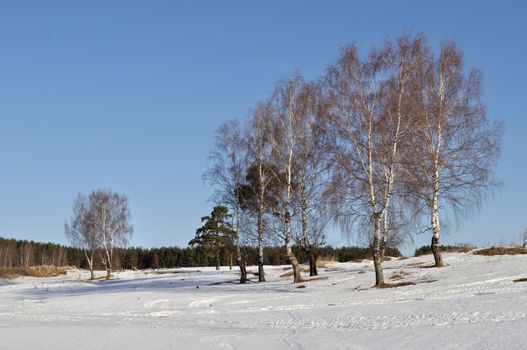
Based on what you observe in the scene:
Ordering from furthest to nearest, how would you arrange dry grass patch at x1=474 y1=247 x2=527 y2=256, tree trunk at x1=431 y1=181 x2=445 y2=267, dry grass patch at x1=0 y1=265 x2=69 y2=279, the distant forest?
the distant forest < dry grass patch at x1=0 y1=265 x2=69 y2=279 < dry grass patch at x1=474 y1=247 x2=527 y2=256 < tree trunk at x1=431 y1=181 x2=445 y2=267

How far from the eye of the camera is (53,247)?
12669cm

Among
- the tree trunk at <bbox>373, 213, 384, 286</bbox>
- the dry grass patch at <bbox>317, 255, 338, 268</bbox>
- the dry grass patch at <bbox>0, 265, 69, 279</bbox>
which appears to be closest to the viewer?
the tree trunk at <bbox>373, 213, 384, 286</bbox>

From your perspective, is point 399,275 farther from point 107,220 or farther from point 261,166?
point 107,220

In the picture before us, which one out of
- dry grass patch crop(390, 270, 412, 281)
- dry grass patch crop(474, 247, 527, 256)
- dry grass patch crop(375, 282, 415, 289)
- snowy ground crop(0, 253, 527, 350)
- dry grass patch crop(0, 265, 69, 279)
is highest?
dry grass patch crop(474, 247, 527, 256)

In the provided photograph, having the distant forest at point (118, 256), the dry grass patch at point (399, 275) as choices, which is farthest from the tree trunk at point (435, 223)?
the distant forest at point (118, 256)

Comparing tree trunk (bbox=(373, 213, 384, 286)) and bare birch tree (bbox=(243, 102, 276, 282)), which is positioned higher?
bare birch tree (bbox=(243, 102, 276, 282))

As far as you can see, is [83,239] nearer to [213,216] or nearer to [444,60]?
[213,216]

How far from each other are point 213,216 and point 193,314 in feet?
106

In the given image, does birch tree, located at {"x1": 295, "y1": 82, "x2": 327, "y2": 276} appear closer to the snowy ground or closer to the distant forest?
the snowy ground

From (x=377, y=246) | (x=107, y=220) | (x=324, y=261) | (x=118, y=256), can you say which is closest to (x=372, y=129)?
(x=377, y=246)

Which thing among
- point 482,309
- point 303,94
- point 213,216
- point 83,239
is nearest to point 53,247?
point 83,239

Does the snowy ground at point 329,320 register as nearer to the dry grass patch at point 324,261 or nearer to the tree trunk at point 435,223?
the tree trunk at point 435,223

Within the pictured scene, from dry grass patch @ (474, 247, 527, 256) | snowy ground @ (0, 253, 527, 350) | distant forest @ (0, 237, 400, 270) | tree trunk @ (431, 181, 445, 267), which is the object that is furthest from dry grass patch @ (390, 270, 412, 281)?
distant forest @ (0, 237, 400, 270)

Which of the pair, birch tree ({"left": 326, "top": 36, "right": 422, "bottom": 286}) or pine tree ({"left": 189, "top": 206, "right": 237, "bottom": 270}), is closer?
birch tree ({"left": 326, "top": 36, "right": 422, "bottom": 286})
